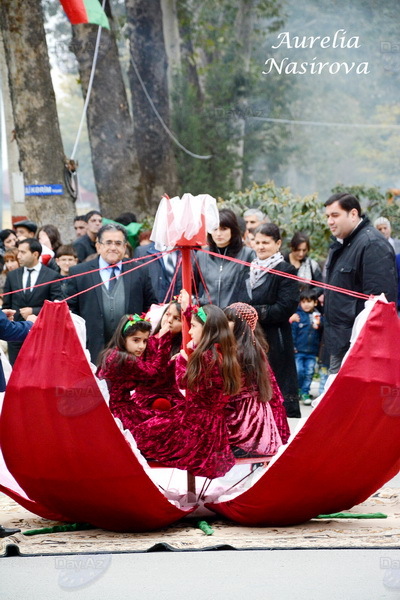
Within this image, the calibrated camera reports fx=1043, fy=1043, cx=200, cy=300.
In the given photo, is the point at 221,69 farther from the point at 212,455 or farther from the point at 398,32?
the point at 212,455

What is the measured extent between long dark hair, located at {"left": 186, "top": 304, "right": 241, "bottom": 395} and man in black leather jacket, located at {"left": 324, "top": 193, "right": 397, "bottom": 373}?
149 centimetres

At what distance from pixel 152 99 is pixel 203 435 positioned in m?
15.8

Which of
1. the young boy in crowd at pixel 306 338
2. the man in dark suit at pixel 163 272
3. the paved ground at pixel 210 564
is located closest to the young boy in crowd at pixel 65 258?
the man in dark suit at pixel 163 272

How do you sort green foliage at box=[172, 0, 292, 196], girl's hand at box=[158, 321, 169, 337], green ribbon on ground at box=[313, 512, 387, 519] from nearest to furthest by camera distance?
1. green ribbon on ground at box=[313, 512, 387, 519]
2. girl's hand at box=[158, 321, 169, 337]
3. green foliage at box=[172, 0, 292, 196]

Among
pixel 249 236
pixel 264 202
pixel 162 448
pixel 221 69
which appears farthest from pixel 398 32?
pixel 162 448

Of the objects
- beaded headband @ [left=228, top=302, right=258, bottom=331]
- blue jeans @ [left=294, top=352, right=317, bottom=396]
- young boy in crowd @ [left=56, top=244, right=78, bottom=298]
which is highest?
young boy in crowd @ [left=56, top=244, right=78, bottom=298]

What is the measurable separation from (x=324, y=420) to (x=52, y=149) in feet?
32.7

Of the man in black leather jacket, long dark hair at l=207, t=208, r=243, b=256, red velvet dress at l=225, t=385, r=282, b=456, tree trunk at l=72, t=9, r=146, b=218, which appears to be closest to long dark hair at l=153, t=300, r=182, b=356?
red velvet dress at l=225, t=385, r=282, b=456

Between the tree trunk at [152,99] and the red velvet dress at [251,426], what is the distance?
1234 centimetres

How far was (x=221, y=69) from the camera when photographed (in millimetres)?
23719

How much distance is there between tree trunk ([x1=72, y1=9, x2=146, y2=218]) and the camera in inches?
694

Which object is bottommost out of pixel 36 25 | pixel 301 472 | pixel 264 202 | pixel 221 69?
pixel 301 472

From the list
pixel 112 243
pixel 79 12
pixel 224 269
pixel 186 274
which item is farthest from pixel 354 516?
pixel 79 12

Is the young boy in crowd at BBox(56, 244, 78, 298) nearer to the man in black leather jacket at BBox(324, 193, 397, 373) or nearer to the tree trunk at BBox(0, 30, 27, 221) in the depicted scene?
the man in black leather jacket at BBox(324, 193, 397, 373)
